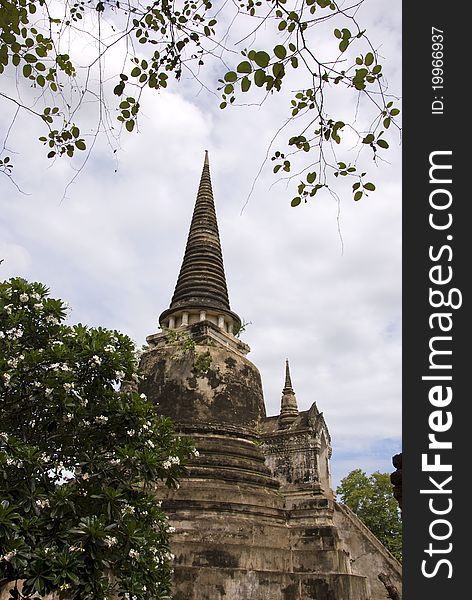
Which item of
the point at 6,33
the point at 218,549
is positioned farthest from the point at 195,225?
the point at 6,33

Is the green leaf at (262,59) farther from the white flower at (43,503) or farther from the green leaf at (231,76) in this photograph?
the white flower at (43,503)

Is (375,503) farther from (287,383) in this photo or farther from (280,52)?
(280,52)

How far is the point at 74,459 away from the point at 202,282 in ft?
42.8

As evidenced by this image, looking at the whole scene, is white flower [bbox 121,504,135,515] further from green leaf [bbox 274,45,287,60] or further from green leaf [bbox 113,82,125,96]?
green leaf [bbox 274,45,287,60]

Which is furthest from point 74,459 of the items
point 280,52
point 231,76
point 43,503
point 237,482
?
point 237,482

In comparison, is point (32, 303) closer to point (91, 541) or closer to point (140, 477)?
point (140, 477)

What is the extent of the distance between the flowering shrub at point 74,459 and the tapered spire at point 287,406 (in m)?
11.0

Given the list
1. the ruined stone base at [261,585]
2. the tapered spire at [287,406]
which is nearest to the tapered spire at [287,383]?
the tapered spire at [287,406]

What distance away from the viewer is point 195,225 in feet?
77.4

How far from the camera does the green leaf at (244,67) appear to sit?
4.24 meters

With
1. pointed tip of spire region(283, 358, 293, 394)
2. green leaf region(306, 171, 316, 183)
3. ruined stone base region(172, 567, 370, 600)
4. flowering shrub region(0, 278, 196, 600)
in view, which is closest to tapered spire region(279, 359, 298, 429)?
pointed tip of spire region(283, 358, 293, 394)

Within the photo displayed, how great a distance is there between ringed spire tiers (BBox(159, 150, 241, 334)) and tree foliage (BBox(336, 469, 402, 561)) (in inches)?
779

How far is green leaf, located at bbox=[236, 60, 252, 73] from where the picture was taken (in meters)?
4.24

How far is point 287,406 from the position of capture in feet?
73.4
